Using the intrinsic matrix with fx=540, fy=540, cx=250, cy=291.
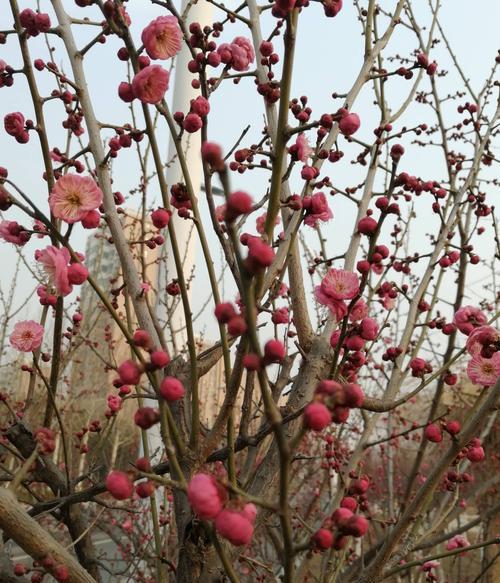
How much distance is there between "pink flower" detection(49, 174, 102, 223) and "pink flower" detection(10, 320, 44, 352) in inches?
21.2

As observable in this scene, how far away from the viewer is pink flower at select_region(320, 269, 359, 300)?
4.05 ft

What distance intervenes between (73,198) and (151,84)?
1.03 feet

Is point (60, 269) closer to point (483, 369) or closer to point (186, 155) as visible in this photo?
point (483, 369)

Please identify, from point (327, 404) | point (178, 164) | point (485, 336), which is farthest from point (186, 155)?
point (327, 404)

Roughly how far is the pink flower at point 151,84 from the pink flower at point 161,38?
143mm

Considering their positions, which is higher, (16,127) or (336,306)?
(16,127)

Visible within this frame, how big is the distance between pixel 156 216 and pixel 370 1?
55.2 inches

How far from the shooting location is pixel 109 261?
10820 millimetres

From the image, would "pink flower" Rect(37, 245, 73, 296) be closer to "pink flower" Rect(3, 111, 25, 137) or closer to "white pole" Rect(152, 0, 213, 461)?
"pink flower" Rect(3, 111, 25, 137)

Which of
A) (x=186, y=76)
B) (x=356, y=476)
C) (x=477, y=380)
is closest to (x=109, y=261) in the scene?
(x=186, y=76)

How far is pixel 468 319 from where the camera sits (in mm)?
1571

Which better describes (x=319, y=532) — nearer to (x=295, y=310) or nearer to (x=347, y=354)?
(x=347, y=354)

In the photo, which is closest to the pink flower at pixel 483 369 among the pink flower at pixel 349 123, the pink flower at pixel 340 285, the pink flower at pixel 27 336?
the pink flower at pixel 340 285

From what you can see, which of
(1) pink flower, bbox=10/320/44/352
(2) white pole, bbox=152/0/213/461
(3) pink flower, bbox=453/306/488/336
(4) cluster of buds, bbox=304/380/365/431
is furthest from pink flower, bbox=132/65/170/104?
(2) white pole, bbox=152/0/213/461
